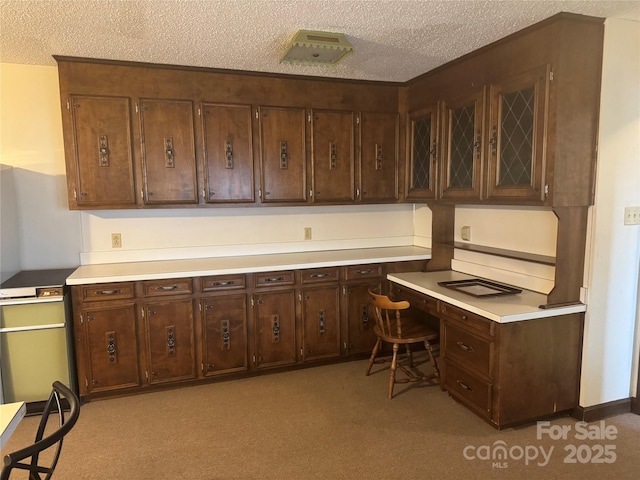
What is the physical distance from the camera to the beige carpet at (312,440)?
2.28 m

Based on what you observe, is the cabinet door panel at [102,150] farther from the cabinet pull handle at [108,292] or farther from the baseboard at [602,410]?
the baseboard at [602,410]

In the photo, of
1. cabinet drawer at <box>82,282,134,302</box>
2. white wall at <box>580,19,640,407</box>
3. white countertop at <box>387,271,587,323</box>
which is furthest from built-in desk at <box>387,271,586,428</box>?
cabinet drawer at <box>82,282,134,302</box>

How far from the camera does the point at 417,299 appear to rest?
3.24 m

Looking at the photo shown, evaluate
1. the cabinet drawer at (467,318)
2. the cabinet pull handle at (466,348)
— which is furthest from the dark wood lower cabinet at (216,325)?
the cabinet pull handle at (466,348)

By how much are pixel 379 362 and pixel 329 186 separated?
157cm

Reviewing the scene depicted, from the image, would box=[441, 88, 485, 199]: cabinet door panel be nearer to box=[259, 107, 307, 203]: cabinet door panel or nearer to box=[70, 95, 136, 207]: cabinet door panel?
box=[259, 107, 307, 203]: cabinet door panel

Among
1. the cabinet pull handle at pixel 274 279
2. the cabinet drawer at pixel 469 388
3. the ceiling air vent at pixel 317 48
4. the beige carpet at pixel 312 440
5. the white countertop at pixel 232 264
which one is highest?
the ceiling air vent at pixel 317 48

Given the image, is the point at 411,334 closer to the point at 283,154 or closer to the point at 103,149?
the point at 283,154

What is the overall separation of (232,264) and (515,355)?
2089 mm

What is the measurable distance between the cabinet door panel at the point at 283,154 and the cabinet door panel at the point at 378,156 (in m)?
0.55

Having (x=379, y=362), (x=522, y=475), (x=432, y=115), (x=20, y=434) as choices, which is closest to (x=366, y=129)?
(x=432, y=115)

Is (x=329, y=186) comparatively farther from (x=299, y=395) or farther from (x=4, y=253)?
(x=4, y=253)

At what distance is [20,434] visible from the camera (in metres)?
2.67

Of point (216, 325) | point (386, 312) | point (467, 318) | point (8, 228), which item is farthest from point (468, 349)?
point (8, 228)
